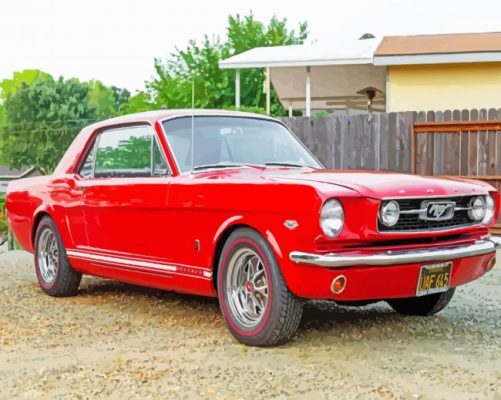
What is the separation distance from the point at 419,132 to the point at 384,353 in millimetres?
8679

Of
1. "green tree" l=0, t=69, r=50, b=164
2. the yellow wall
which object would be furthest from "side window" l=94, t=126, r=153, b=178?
"green tree" l=0, t=69, r=50, b=164

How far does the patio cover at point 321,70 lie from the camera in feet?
66.6

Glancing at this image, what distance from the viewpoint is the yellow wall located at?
58.5 ft

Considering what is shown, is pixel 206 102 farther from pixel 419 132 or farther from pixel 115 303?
pixel 115 303

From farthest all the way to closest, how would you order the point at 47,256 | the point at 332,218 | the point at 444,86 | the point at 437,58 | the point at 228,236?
the point at 444,86
the point at 437,58
the point at 47,256
the point at 228,236
the point at 332,218

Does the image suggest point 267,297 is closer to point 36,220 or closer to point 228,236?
point 228,236

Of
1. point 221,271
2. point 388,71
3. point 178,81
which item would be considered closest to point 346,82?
point 388,71

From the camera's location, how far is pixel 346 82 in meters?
23.7

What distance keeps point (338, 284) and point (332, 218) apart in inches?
15.4

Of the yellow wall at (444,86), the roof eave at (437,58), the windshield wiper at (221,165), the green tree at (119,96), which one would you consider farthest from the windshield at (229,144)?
the green tree at (119,96)

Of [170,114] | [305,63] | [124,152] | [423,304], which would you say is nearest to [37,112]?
[305,63]

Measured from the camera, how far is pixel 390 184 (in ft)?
17.1

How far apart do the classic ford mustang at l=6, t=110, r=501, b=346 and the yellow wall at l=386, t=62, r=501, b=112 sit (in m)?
11.6

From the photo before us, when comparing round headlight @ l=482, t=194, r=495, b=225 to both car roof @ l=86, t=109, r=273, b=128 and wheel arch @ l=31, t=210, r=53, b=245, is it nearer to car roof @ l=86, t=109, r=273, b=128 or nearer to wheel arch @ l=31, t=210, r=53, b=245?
car roof @ l=86, t=109, r=273, b=128
